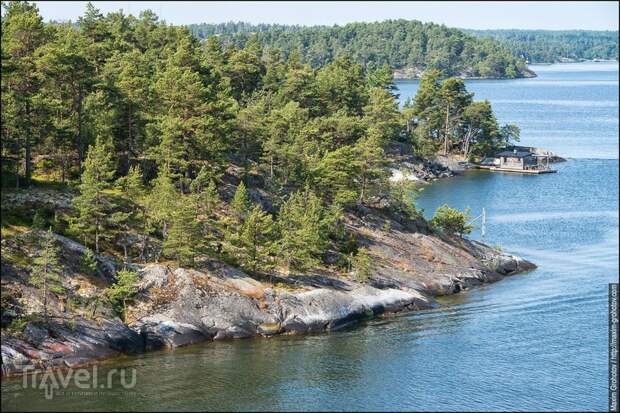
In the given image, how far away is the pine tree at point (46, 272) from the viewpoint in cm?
5194

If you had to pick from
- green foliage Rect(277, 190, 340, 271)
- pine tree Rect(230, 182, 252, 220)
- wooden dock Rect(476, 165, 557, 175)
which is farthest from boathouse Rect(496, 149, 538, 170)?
pine tree Rect(230, 182, 252, 220)

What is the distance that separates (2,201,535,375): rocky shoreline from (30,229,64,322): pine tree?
0.84 metres

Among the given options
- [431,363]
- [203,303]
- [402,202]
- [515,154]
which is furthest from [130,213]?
[515,154]

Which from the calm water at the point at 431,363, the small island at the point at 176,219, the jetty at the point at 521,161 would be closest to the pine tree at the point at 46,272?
the small island at the point at 176,219

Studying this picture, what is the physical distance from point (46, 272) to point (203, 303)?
11.6 meters

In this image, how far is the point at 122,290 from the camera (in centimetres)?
5578

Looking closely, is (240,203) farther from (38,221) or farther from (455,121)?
(455,121)

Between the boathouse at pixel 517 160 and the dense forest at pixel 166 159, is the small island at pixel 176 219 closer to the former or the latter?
the dense forest at pixel 166 159

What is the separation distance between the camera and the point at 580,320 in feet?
207

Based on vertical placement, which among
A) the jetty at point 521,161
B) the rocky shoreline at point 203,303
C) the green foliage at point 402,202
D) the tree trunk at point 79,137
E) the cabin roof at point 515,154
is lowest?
the rocky shoreline at point 203,303

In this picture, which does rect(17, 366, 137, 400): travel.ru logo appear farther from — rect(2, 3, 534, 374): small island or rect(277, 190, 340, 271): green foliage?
rect(277, 190, 340, 271): green foliage

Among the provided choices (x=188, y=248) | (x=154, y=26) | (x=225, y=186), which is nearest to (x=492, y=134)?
(x=154, y=26)

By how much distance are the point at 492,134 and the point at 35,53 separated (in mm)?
98678

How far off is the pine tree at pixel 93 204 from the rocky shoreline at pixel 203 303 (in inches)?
76.9
